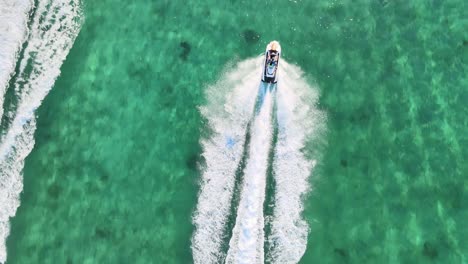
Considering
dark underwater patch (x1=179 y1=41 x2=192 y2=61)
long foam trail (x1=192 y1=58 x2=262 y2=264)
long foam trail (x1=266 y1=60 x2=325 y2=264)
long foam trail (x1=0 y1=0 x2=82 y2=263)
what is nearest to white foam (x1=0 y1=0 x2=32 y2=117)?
long foam trail (x1=0 y1=0 x2=82 y2=263)

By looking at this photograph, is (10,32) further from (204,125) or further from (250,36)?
(250,36)

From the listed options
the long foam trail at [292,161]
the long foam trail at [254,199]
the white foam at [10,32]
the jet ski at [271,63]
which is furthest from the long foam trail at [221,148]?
the white foam at [10,32]

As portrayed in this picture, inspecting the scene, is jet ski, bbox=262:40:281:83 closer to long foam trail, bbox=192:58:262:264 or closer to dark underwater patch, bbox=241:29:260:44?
long foam trail, bbox=192:58:262:264

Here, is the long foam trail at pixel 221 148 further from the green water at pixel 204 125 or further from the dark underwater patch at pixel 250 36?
the dark underwater patch at pixel 250 36

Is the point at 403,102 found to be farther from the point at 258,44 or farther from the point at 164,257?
the point at 164,257

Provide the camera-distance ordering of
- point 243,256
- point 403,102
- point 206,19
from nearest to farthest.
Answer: point 243,256
point 403,102
point 206,19

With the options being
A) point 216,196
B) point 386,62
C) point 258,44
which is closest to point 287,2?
point 258,44
